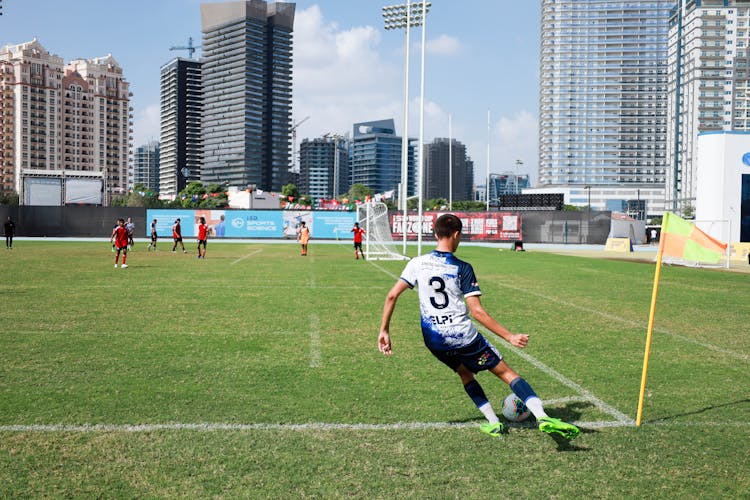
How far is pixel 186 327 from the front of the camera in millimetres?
10883

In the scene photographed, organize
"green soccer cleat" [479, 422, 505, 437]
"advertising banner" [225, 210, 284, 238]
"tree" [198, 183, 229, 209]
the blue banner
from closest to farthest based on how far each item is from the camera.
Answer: "green soccer cleat" [479, 422, 505, 437], the blue banner, "advertising banner" [225, 210, 284, 238], "tree" [198, 183, 229, 209]

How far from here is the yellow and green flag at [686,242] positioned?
6.01 meters

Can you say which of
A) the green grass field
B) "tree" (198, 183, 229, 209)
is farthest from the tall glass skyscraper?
the green grass field

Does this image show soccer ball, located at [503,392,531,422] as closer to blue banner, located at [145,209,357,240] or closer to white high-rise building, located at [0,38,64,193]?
blue banner, located at [145,209,357,240]

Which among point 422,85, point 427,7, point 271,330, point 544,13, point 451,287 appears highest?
point 544,13

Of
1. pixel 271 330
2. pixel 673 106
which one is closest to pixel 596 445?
pixel 271 330

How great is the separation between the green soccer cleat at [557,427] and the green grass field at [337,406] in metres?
0.16

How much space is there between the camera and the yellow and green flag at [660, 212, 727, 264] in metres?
6.01

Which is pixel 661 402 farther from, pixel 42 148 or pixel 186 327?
pixel 42 148

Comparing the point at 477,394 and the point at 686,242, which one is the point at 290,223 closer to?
the point at 686,242

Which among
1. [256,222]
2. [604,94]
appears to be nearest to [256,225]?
[256,222]

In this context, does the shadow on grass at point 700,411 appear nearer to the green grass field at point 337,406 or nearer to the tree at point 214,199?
the green grass field at point 337,406

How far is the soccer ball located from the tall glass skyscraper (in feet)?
617

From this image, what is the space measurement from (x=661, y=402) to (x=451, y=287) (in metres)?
2.86
